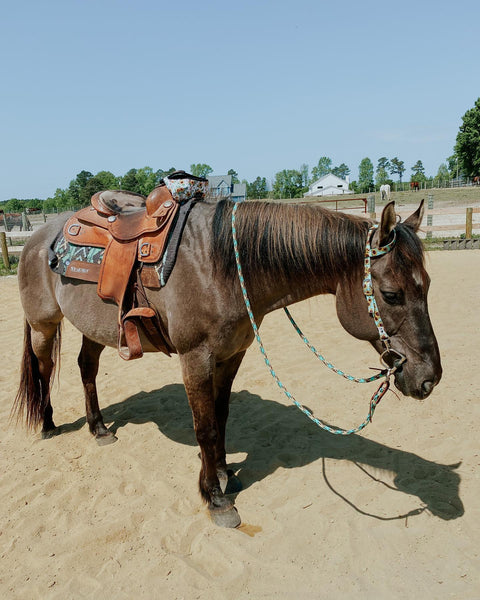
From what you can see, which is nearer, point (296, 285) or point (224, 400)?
point (296, 285)

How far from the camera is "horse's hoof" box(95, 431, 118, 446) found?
352 centimetres

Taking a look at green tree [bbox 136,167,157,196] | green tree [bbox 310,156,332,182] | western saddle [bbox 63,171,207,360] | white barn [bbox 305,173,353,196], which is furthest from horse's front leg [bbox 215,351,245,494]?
green tree [bbox 310,156,332,182]

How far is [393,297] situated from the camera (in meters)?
2.04

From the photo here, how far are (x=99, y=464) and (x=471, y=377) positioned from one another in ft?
11.8

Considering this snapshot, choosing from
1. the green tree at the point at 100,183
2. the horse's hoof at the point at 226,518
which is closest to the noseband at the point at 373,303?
the horse's hoof at the point at 226,518

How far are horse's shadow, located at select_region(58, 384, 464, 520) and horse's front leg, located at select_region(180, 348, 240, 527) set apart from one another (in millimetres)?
379

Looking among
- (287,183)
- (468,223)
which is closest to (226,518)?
(468,223)

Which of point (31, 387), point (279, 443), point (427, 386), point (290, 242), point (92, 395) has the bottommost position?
point (279, 443)

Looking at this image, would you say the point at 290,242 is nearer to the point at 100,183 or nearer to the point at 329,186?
the point at 100,183

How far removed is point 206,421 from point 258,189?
7538 cm

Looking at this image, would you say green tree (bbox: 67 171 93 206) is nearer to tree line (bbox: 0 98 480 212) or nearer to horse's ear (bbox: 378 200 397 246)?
tree line (bbox: 0 98 480 212)

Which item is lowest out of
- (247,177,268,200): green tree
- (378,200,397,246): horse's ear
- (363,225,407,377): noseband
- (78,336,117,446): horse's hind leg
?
(78,336,117,446): horse's hind leg

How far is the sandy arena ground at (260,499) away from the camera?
2105mm

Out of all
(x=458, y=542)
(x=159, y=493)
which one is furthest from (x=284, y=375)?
(x=458, y=542)
